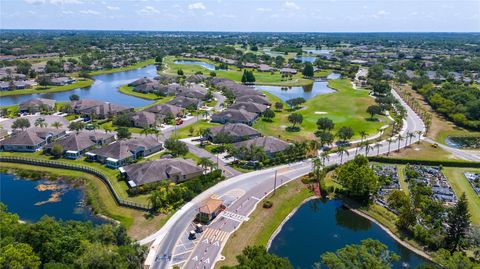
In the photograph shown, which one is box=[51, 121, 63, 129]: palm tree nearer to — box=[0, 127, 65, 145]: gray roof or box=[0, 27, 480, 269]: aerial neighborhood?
box=[0, 27, 480, 269]: aerial neighborhood

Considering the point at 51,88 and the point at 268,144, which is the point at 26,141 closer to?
the point at 268,144

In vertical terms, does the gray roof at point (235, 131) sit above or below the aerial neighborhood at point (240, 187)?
above

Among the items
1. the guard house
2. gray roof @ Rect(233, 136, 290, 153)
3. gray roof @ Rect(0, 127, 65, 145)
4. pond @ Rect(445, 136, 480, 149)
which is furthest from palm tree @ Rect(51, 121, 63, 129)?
pond @ Rect(445, 136, 480, 149)

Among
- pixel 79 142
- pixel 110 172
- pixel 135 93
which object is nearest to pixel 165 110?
pixel 79 142

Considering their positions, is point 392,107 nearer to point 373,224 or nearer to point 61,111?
point 373,224

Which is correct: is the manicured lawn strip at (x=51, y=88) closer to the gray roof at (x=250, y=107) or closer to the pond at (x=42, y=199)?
the gray roof at (x=250, y=107)

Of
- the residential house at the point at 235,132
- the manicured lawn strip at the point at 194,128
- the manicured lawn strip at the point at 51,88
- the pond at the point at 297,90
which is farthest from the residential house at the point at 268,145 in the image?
the manicured lawn strip at the point at 51,88

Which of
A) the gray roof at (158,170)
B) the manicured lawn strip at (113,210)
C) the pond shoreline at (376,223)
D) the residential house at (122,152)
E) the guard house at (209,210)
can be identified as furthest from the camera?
the residential house at (122,152)

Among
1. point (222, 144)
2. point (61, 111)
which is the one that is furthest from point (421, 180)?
point (61, 111)
